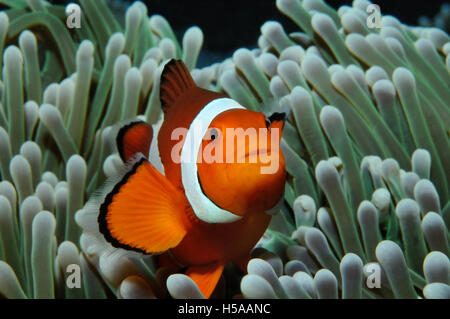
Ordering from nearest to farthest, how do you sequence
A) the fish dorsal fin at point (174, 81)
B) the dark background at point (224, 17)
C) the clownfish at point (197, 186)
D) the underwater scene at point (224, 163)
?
the clownfish at point (197, 186) < the underwater scene at point (224, 163) < the fish dorsal fin at point (174, 81) < the dark background at point (224, 17)

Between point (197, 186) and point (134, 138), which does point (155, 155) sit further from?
point (197, 186)

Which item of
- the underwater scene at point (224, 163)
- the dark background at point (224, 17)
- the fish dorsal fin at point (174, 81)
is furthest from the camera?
the dark background at point (224, 17)

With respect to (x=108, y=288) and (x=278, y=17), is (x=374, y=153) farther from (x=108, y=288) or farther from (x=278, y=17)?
(x=278, y=17)

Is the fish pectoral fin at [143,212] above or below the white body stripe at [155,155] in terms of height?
below

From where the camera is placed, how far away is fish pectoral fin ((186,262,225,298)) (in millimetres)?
923

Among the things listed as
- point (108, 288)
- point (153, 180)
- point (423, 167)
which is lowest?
point (108, 288)

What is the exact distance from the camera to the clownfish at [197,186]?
713mm

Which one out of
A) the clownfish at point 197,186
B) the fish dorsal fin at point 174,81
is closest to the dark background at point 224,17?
the fish dorsal fin at point 174,81

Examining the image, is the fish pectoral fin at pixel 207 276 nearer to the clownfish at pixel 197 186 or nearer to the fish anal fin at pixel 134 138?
the clownfish at pixel 197 186

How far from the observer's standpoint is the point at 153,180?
867 millimetres

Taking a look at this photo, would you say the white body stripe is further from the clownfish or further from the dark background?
the dark background

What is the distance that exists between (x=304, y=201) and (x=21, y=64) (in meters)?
1.06

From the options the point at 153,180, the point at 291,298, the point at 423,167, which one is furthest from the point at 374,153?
the point at 153,180

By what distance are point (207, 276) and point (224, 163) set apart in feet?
1.08
